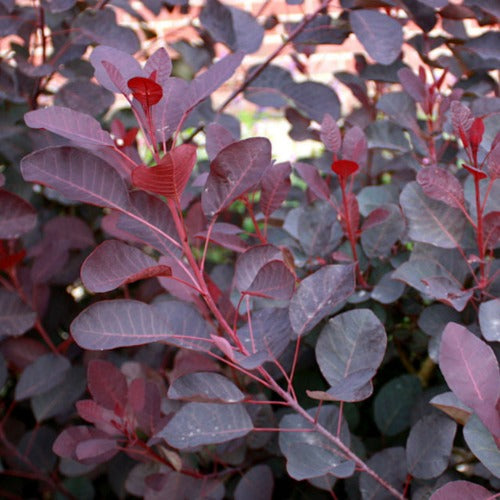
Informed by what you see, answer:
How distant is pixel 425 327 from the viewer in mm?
1062

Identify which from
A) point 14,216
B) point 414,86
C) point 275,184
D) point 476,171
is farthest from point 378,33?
point 14,216

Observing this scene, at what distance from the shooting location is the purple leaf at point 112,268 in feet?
2.64

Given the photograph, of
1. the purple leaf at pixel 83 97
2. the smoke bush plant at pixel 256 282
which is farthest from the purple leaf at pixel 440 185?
the purple leaf at pixel 83 97

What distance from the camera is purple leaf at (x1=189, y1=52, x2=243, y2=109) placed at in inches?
36.1

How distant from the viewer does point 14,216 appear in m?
1.15

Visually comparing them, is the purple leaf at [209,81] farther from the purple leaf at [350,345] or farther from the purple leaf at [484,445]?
the purple leaf at [484,445]

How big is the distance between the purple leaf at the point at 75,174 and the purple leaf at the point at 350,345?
37cm

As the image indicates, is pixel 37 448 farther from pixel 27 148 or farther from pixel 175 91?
pixel 175 91

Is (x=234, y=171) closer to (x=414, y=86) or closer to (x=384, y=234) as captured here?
(x=384, y=234)

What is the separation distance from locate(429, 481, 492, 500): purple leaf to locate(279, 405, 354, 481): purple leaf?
0.15 meters

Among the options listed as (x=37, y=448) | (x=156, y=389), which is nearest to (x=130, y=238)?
(x=156, y=389)

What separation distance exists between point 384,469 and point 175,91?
2.25 ft

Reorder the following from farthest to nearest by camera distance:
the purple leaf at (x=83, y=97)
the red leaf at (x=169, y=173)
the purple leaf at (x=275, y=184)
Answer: the purple leaf at (x=83, y=97), the purple leaf at (x=275, y=184), the red leaf at (x=169, y=173)

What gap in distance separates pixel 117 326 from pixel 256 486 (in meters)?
0.45
